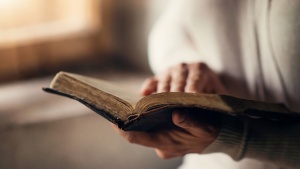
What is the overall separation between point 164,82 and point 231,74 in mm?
115

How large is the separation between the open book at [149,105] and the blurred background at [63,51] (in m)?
0.82

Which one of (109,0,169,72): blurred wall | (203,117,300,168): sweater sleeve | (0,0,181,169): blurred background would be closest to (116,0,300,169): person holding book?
(203,117,300,168): sweater sleeve

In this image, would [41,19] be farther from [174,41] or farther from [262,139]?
[262,139]

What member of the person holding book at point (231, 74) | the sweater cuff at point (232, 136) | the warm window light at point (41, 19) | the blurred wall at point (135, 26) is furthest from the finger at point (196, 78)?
the warm window light at point (41, 19)

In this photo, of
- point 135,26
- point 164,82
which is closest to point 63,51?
point 135,26

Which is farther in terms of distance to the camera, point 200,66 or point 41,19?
point 41,19

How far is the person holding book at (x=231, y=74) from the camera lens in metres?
0.68

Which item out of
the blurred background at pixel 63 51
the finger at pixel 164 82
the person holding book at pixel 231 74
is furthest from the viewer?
the blurred background at pixel 63 51

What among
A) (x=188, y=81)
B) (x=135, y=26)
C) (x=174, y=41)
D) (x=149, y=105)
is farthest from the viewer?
(x=135, y=26)

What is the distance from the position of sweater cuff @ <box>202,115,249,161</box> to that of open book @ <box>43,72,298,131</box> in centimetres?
5

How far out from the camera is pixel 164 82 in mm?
803

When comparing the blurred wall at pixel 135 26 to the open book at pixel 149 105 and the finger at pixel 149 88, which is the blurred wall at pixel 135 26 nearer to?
the finger at pixel 149 88

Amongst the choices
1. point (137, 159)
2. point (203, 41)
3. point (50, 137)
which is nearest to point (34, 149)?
point (50, 137)

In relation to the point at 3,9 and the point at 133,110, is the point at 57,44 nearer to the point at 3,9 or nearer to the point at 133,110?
the point at 3,9
